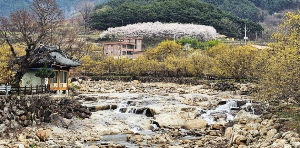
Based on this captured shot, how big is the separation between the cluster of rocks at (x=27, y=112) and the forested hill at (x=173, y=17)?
83437mm

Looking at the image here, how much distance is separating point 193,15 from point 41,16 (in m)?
74.8

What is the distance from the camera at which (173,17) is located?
10431cm

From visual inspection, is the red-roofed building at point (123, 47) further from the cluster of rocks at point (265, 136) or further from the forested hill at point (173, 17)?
the cluster of rocks at point (265, 136)

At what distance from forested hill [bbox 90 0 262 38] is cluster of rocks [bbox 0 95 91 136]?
83437 mm

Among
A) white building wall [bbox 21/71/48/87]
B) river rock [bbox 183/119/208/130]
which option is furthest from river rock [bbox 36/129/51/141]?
white building wall [bbox 21/71/48/87]

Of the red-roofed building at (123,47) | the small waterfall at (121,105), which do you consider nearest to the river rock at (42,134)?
the small waterfall at (121,105)

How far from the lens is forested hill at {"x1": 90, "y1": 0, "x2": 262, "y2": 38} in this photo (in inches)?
3957

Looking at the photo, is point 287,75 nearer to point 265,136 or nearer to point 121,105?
point 265,136

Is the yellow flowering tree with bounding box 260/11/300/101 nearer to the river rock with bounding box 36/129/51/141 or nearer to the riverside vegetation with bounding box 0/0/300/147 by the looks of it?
the riverside vegetation with bounding box 0/0/300/147

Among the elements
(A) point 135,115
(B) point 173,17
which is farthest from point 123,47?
(A) point 135,115

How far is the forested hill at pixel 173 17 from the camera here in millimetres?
100500

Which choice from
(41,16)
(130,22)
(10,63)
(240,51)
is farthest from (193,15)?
(10,63)

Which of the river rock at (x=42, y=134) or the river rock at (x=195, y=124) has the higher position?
the river rock at (x=42, y=134)

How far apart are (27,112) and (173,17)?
90090 millimetres
